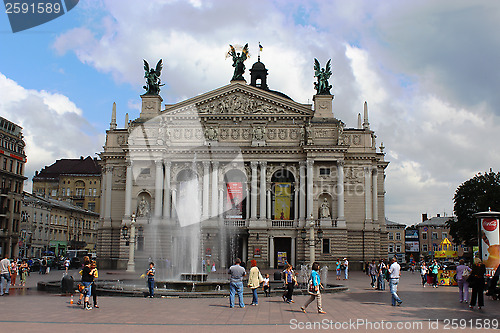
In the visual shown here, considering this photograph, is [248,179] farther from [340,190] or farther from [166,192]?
[340,190]

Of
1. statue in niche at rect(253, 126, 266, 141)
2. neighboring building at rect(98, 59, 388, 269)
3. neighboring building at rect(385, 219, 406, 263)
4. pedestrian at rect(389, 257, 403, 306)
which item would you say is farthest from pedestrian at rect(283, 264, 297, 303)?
neighboring building at rect(385, 219, 406, 263)

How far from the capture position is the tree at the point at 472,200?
7150 cm

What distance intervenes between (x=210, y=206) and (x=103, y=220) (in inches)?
587

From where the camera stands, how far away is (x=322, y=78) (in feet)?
229

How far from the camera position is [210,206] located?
218ft

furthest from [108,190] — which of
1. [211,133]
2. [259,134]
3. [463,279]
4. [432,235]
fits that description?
[432,235]

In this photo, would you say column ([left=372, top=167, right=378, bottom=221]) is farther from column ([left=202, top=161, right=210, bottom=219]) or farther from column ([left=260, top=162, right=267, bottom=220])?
column ([left=202, top=161, right=210, bottom=219])

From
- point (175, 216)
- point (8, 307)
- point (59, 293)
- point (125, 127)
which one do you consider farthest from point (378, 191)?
point (8, 307)

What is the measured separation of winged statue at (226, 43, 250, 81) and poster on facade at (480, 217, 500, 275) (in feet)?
152

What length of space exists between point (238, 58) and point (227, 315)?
5685cm

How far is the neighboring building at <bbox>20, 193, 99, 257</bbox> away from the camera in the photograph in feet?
288

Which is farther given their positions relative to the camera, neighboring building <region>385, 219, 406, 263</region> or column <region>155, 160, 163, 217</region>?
neighboring building <region>385, 219, 406, 263</region>

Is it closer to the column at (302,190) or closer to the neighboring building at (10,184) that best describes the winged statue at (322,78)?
the column at (302,190)

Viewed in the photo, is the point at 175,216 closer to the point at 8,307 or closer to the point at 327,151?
the point at 327,151
